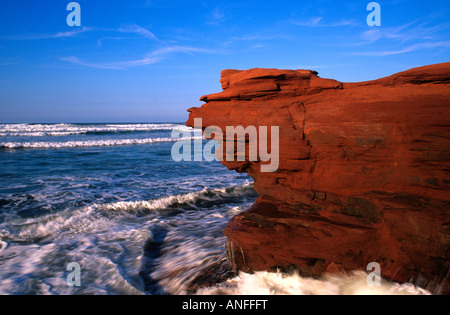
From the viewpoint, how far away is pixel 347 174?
13.5 ft

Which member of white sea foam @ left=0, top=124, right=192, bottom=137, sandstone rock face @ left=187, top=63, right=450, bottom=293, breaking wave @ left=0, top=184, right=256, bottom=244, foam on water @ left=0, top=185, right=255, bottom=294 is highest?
white sea foam @ left=0, top=124, right=192, bottom=137

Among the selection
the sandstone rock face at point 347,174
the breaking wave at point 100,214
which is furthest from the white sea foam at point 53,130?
the sandstone rock face at point 347,174

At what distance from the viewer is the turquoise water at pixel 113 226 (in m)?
5.12

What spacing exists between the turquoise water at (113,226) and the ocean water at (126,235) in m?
0.02

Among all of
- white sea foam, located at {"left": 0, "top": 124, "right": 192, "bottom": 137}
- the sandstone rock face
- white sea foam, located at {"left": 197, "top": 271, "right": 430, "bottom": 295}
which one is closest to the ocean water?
white sea foam, located at {"left": 197, "top": 271, "right": 430, "bottom": 295}

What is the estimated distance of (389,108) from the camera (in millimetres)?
3750

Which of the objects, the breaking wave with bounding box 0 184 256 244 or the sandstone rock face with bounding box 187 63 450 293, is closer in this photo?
the sandstone rock face with bounding box 187 63 450 293

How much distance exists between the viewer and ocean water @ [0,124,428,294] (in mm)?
4728

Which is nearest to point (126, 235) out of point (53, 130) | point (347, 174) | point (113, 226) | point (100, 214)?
point (113, 226)

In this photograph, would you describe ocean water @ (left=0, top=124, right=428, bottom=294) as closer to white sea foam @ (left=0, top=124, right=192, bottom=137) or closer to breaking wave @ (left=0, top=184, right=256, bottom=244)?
breaking wave @ (left=0, top=184, right=256, bottom=244)

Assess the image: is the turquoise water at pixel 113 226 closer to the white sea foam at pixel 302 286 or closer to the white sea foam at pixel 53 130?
the white sea foam at pixel 302 286

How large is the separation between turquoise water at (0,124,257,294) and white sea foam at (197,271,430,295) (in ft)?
2.02
